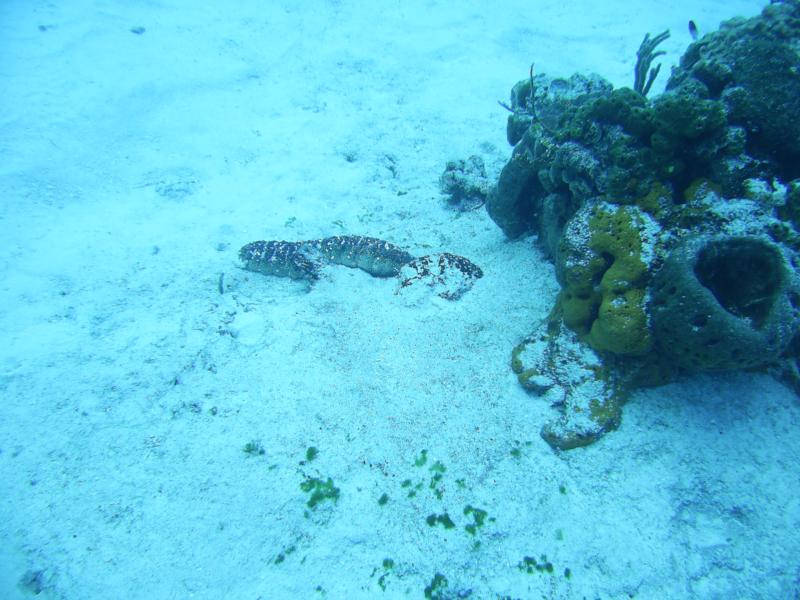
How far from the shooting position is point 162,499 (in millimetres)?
3363

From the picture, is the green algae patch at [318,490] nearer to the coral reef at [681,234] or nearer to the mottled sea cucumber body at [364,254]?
the coral reef at [681,234]

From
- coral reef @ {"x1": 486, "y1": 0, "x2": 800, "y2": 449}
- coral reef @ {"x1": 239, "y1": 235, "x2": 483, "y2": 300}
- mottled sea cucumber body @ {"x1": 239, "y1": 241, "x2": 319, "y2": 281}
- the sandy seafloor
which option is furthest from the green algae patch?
mottled sea cucumber body @ {"x1": 239, "y1": 241, "x2": 319, "y2": 281}

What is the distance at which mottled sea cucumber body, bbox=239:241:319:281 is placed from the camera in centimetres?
543

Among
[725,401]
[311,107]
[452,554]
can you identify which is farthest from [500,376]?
[311,107]

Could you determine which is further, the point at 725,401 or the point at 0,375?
the point at 0,375

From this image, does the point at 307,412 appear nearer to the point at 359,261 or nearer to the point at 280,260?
the point at 359,261

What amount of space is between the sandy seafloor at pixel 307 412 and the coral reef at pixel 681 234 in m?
0.42

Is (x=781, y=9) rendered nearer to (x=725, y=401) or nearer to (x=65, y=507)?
(x=725, y=401)

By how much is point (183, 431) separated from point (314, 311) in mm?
1896

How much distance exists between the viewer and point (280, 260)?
5.51 meters

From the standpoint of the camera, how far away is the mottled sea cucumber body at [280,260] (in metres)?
5.43

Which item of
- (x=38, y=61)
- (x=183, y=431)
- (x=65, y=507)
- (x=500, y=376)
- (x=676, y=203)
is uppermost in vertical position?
(x=38, y=61)

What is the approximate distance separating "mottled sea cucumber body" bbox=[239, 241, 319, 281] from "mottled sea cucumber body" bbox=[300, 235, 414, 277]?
0.19 meters

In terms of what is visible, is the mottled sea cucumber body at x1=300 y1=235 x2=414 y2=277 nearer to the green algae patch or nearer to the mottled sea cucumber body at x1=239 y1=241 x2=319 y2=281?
the mottled sea cucumber body at x1=239 y1=241 x2=319 y2=281
